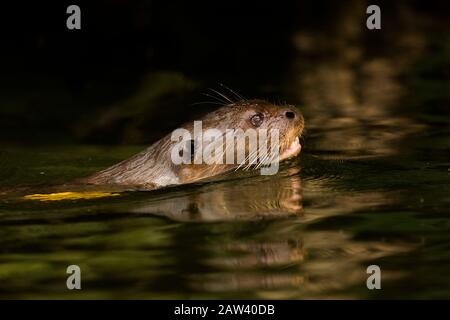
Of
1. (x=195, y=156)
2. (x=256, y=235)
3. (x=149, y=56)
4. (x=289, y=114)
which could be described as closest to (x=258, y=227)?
(x=256, y=235)

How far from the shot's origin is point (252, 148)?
8.47 metres

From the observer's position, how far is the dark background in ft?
39.3

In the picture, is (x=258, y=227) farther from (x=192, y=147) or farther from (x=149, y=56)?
(x=149, y=56)

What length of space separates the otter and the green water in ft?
0.68

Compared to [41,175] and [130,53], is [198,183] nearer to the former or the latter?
[41,175]

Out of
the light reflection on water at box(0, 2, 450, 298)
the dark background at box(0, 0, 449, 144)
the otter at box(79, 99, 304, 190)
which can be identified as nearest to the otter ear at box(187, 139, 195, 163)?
the otter at box(79, 99, 304, 190)

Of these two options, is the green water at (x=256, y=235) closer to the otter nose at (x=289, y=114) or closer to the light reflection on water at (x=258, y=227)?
the light reflection on water at (x=258, y=227)

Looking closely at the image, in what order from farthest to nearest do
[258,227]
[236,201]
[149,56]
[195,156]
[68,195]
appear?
[149,56]
[195,156]
[68,195]
[236,201]
[258,227]

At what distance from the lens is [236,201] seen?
24.8ft

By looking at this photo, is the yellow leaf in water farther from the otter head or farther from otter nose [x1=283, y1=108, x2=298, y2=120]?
otter nose [x1=283, y1=108, x2=298, y2=120]

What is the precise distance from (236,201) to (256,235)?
1.06 metres

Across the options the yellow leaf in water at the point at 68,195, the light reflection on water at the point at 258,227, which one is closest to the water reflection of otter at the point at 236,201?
the light reflection on water at the point at 258,227

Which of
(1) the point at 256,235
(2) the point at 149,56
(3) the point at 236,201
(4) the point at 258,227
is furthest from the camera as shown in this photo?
(2) the point at 149,56

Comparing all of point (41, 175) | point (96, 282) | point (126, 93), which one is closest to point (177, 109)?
point (126, 93)
